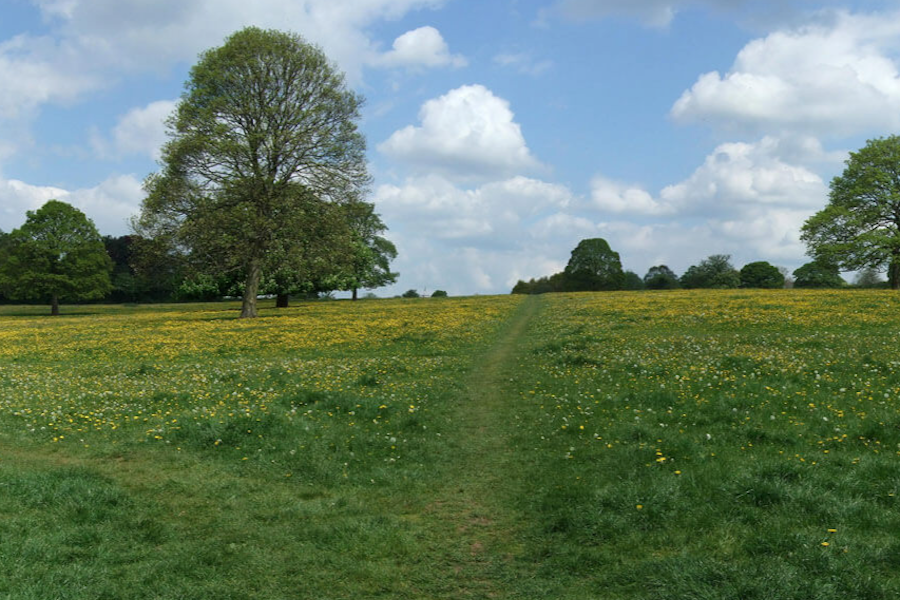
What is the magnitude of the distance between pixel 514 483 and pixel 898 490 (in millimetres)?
5101

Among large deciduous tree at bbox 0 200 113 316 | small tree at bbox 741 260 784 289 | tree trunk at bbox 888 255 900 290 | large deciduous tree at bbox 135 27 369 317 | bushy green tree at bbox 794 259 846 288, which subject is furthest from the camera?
small tree at bbox 741 260 784 289

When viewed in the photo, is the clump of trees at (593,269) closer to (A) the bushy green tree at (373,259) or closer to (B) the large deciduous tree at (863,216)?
(A) the bushy green tree at (373,259)

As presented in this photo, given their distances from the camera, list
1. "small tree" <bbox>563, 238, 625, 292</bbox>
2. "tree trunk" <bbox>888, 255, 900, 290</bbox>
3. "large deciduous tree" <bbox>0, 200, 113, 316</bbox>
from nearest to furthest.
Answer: "tree trunk" <bbox>888, 255, 900, 290</bbox>, "large deciduous tree" <bbox>0, 200, 113, 316</bbox>, "small tree" <bbox>563, 238, 625, 292</bbox>

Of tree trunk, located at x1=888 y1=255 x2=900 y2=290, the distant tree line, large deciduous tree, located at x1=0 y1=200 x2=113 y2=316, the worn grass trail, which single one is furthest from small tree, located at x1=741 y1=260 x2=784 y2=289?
large deciduous tree, located at x1=0 y1=200 x2=113 y2=316

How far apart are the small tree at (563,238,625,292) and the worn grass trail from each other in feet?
320

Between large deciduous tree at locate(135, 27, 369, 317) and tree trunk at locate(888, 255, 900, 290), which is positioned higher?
large deciduous tree at locate(135, 27, 369, 317)

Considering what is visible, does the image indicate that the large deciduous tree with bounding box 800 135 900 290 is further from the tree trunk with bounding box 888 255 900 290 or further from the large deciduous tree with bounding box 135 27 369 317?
the large deciduous tree with bounding box 135 27 369 317

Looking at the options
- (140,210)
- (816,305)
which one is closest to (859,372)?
(816,305)

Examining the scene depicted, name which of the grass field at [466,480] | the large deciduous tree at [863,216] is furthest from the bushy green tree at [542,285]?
the grass field at [466,480]

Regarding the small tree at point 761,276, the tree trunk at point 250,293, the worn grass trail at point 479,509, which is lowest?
the worn grass trail at point 479,509

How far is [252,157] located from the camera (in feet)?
136

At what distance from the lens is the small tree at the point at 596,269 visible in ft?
351

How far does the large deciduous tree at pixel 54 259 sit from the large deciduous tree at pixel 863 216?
85528 millimetres

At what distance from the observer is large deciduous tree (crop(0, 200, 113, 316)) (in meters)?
67.8
